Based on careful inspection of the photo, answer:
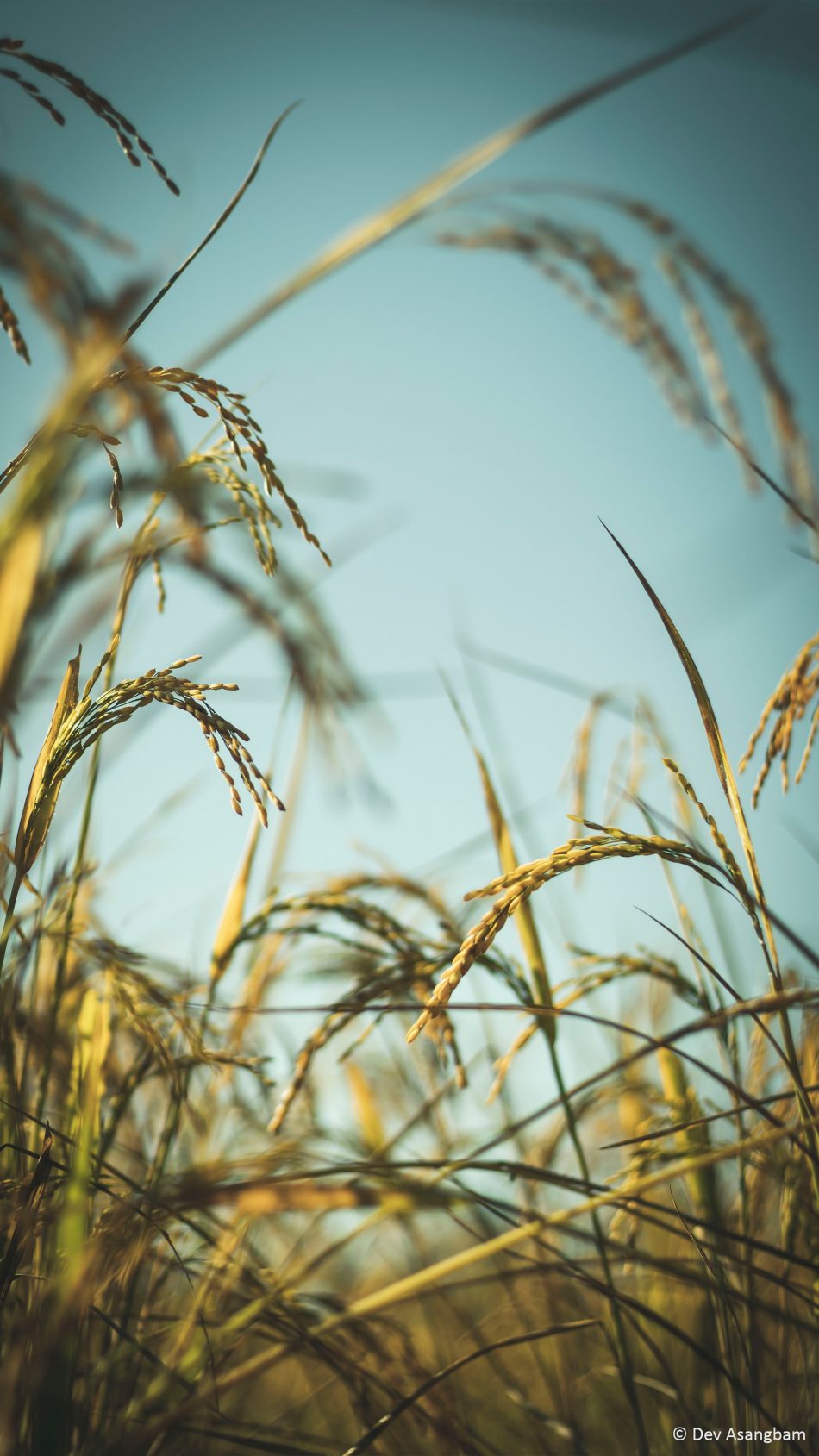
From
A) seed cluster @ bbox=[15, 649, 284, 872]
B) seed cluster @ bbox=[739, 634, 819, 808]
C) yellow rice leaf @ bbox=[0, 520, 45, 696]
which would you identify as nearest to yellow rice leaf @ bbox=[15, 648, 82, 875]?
seed cluster @ bbox=[15, 649, 284, 872]

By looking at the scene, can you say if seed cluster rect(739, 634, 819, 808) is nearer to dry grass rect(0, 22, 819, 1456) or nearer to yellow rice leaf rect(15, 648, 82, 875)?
dry grass rect(0, 22, 819, 1456)

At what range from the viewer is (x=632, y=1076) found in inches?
48.8

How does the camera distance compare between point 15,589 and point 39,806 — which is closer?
point 15,589

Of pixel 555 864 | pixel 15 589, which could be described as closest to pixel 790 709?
pixel 555 864

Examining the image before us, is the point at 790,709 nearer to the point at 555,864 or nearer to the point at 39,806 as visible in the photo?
the point at 555,864

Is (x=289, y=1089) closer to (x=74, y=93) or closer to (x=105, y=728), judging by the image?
(x=105, y=728)

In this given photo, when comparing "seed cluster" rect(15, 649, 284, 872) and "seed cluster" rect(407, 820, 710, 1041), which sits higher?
"seed cluster" rect(15, 649, 284, 872)

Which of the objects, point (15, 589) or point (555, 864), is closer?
point (15, 589)

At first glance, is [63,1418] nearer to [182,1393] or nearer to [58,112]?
[182,1393]

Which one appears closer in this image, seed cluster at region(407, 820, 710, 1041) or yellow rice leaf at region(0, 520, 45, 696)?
yellow rice leaf at region(0, 520, 45, 696)

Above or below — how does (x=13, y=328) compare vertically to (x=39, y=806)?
above

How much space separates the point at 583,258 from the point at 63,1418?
0.99 m

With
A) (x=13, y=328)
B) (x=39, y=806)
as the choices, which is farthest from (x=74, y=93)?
(x=39, y=806)

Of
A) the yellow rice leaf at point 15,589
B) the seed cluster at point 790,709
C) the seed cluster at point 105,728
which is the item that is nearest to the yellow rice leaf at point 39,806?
the seed cluster at point 105,728
